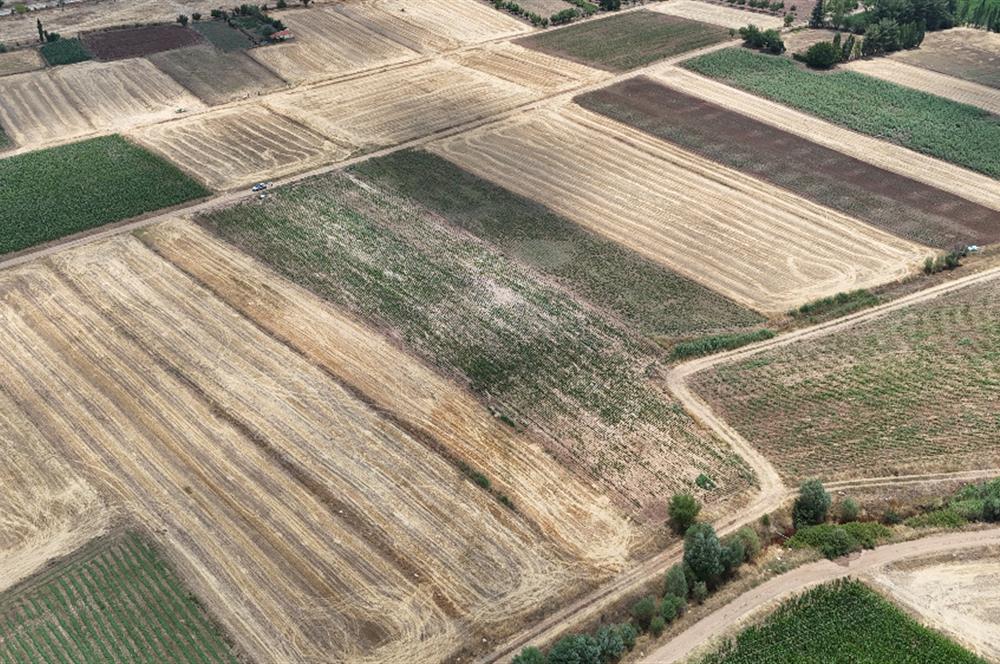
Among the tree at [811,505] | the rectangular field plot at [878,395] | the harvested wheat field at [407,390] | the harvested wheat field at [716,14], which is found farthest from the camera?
the harvested wheat field at [716,14]

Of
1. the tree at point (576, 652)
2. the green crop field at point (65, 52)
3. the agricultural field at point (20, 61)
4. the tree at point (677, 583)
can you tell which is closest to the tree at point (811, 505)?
the tree at point (677, 583)

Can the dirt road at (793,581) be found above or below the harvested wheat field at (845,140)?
below

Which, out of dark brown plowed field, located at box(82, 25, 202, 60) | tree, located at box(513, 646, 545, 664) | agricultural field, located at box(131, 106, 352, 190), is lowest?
tree, located at box(513, 646, 545, 664)

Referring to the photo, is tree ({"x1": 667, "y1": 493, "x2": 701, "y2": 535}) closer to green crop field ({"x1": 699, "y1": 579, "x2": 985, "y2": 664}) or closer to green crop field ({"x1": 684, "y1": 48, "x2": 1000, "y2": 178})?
green crop field ({"x1": 699, "y1": 579, "x2": 985, "y2": 664})

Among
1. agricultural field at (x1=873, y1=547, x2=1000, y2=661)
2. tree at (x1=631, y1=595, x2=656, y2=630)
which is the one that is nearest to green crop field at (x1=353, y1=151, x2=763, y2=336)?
agricultural field at (x1=873, y1=547, x2=1000, y2=661)

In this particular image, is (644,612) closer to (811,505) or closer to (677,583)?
(677,583)

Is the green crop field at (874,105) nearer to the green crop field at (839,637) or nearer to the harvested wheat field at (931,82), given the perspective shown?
the harvested wheat field at (931,82)
